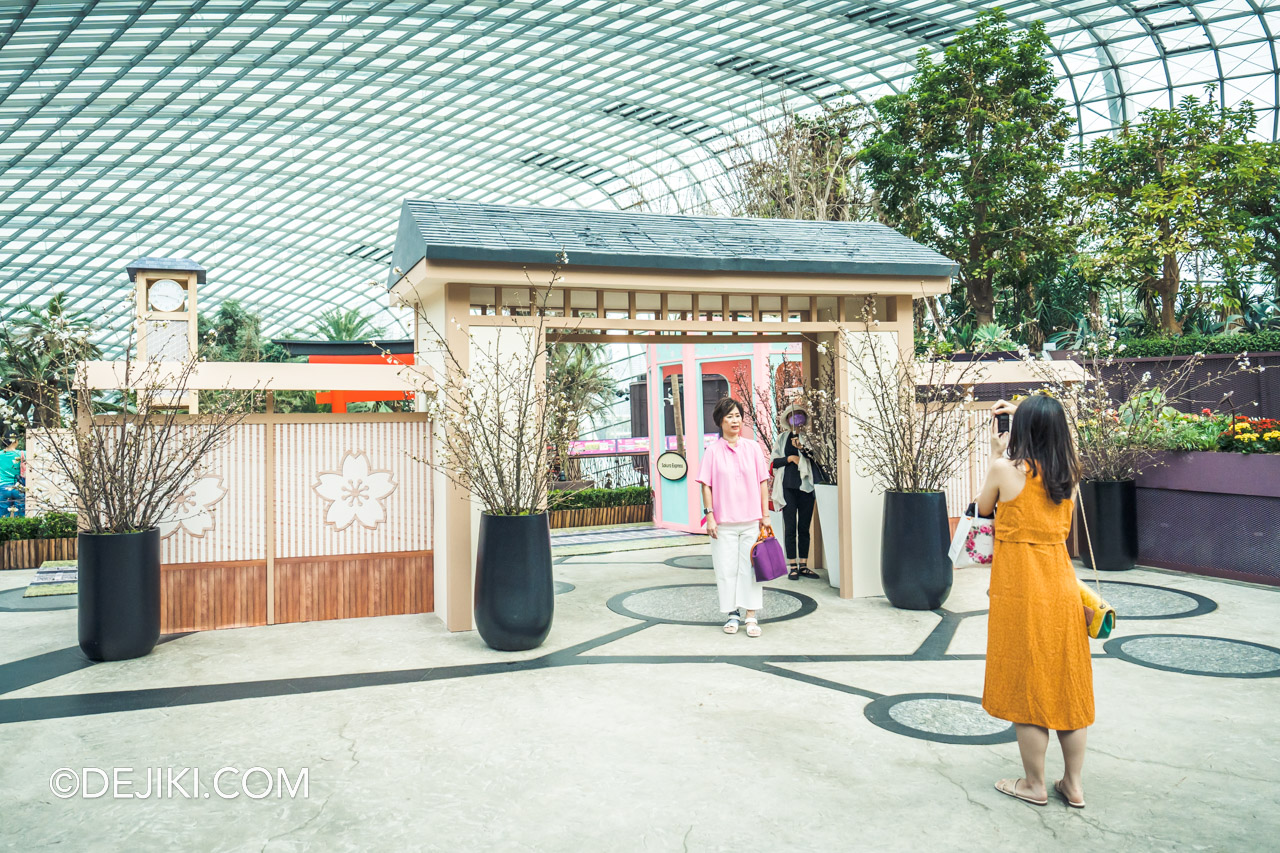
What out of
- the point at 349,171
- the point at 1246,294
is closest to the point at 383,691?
the point at 1246,294

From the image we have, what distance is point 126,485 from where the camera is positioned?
19.1 feet

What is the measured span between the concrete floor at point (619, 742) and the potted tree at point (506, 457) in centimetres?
31

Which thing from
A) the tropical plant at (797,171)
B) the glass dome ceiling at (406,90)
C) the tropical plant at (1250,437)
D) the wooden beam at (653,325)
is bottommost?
the tropical plant at (1250,437)

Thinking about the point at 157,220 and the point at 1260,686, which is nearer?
the point at 1260,686

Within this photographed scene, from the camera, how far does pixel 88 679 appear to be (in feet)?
17.2

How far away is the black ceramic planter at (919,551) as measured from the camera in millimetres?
6750

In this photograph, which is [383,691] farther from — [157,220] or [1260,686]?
[157,220]

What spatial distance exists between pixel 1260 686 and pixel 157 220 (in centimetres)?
3598

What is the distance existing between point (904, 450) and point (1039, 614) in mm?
3739

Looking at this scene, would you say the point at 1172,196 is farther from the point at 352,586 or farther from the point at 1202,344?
the point at 352,586

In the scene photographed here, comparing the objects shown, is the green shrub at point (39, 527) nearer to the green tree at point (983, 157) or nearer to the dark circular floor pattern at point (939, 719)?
the dark circular floor pattern at point (939, 719)

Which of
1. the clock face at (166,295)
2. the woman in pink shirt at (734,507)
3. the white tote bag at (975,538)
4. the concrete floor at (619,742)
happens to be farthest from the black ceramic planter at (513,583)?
the clock face at (166,295)

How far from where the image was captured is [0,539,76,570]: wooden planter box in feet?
35.0

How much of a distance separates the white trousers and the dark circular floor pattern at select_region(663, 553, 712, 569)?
316 centimetres
